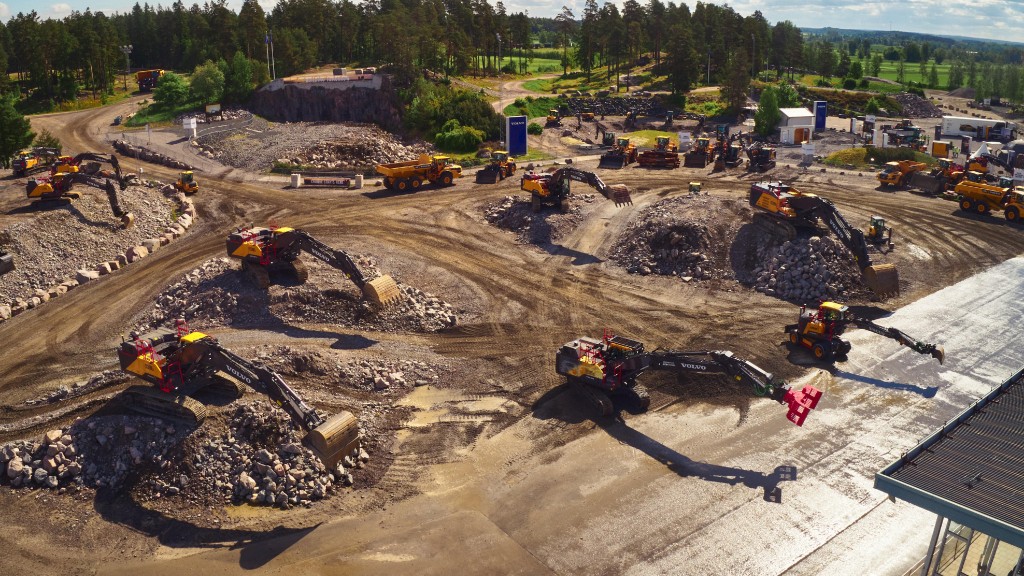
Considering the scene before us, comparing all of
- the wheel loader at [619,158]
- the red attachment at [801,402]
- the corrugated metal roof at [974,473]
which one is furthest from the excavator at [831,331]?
the wheel loader at [619,158]

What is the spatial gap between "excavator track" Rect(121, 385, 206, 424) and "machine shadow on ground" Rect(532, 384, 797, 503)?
10.2 metres

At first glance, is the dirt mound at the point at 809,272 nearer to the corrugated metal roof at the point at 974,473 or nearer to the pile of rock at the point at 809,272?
the pile of rock at the point at 809,272

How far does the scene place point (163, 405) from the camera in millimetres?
21500

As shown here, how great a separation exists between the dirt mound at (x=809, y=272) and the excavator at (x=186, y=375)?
21712 millimetres

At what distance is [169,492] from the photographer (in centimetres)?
1972

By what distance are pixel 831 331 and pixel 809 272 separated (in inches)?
275

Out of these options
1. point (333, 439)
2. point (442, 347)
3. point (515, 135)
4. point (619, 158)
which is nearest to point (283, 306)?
point (442, 347)

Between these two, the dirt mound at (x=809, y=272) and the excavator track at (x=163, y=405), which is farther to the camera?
the dirt mound at (x=809, y=272)

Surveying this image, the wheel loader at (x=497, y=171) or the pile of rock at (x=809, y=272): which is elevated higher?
the wheel loader at (x=497, y=171)

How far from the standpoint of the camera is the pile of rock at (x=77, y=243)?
114ft

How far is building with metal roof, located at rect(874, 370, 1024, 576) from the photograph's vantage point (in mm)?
13141

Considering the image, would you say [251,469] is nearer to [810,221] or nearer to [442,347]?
[442,347]

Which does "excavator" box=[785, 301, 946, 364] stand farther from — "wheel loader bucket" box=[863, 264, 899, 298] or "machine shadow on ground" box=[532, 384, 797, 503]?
"machine shadow on ground" box=[532, 384, 797, 503]

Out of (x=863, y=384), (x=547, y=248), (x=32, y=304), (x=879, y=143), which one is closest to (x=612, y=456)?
(x=863, y=384)
